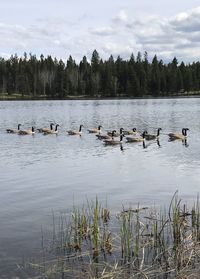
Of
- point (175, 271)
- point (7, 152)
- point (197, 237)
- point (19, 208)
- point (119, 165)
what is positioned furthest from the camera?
point (7, 152)

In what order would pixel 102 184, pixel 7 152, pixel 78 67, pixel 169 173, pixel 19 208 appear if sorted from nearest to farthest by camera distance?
pixel 19 208, pixel 102 184, pixel 169 173, pixel 7 152, pixel 78 67

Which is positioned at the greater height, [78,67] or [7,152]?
[78,67]

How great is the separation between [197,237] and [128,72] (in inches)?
5692

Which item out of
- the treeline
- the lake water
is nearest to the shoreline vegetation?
the lake water

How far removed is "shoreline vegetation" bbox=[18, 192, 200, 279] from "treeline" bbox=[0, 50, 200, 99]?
135571 millimetres

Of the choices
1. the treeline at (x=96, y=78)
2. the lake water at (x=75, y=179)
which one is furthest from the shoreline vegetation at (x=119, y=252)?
the treeline at (x=96, y=78)

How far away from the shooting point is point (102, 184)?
2003 cm

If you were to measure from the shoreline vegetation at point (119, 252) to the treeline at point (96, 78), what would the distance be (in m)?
136

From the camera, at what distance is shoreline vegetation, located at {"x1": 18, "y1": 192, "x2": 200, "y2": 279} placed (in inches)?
391

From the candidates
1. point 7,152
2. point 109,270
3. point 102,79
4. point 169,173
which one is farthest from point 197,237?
point 102,79

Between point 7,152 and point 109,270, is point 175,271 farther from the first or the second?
point 7,152

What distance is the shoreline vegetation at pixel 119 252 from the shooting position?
32.6 feet

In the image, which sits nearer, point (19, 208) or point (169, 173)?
point (19, 208)

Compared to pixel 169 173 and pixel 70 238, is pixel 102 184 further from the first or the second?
pixel 70 238
